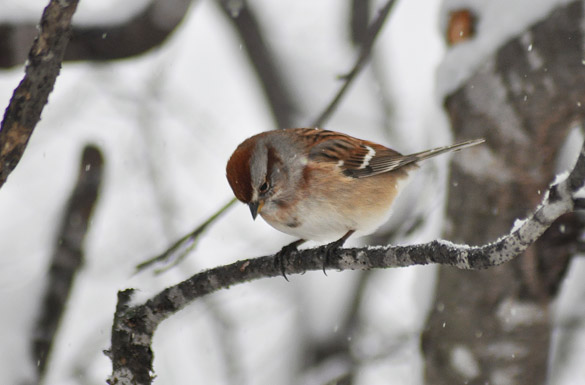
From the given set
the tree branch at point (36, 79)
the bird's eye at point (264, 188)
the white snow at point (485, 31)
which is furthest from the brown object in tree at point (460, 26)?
the tree branch at point (36, 79)

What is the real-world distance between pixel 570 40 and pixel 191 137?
4255mm

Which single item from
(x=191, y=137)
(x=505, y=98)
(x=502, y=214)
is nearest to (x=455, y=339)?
(x=502, y=214)

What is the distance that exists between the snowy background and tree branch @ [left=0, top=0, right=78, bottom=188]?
303 cm

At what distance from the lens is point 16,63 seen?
393cm

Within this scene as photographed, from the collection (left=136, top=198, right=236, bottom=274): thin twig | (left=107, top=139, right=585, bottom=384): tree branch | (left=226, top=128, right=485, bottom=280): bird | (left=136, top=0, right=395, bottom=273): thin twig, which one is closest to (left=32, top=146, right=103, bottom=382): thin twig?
(left=136, top=0, right=395, bottom=273): thin twig

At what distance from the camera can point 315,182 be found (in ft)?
11.8

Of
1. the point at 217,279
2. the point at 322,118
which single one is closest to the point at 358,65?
the point at 322,118

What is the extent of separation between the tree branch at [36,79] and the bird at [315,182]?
126 centimetres

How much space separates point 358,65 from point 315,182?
0.71m

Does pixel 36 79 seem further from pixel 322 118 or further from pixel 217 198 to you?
pixel 217 198

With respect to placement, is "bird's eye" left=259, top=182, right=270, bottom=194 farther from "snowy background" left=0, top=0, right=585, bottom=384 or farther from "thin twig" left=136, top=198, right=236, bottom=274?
"snowy background" left=0, top=0, right=585, bottom=384

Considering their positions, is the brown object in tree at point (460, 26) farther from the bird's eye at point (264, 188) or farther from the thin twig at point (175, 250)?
the thin twig at point (175, 250)

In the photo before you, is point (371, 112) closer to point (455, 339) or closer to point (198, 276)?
point (455, 339)

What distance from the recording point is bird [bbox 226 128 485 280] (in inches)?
134
